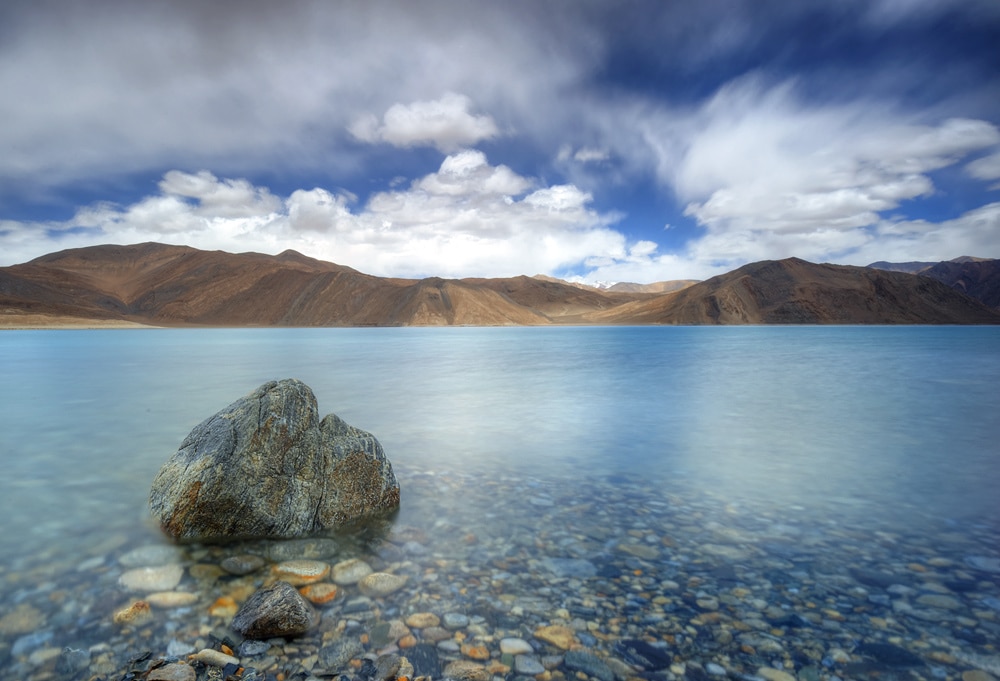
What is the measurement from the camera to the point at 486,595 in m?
4.48

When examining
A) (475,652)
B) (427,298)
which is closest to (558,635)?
(475,652)

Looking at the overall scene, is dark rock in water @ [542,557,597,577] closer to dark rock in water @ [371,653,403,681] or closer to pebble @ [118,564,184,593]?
dark rock in water @ [371,653,403,681]

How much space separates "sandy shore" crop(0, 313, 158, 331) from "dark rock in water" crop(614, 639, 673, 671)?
11991 cm

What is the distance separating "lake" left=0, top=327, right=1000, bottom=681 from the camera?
12.3 feet

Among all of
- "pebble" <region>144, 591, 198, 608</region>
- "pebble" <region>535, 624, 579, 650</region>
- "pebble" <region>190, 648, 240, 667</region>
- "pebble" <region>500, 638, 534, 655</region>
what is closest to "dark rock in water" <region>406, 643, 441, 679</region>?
"pebble" <region>500, 638, 534, 655</region>

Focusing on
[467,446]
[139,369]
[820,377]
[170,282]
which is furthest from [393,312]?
[467,446]

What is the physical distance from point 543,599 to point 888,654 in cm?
248

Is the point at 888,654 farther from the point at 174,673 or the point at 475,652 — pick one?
the point at 174,673

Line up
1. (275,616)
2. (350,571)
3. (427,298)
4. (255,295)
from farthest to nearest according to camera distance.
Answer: (255,295), (427,298), (350,571), (275,616)

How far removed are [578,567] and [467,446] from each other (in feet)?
17.8

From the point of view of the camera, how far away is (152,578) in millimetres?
4762

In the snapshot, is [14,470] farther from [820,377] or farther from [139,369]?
[820,377]

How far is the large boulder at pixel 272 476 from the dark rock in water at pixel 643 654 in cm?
362

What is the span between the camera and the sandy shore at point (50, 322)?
92.0m
